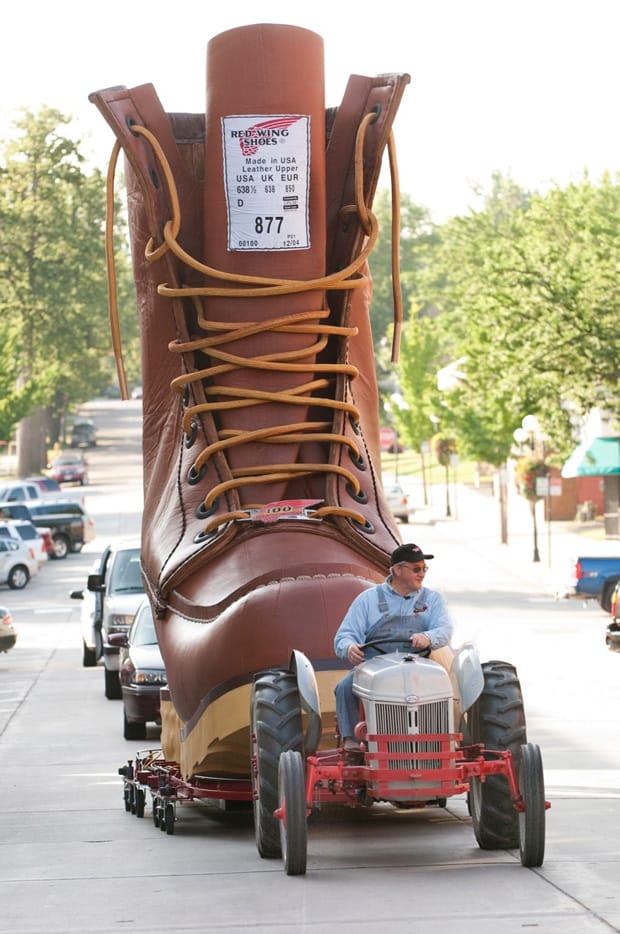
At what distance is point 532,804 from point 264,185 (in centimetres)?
397

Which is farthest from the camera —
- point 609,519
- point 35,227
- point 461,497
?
point 35,227

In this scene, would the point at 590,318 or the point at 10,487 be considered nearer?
the point at 590,318

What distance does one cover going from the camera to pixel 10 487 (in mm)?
61531

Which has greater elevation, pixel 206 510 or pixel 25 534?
pixel 206 510

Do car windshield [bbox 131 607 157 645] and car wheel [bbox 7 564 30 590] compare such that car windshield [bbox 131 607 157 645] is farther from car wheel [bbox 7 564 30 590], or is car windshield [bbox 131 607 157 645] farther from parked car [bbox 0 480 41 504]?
parked car [bbox 0 480 41 504]

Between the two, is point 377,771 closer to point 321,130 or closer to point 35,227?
point 321,130

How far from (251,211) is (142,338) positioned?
1.25m

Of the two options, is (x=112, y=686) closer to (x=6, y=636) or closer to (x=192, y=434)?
(x=6, y=636)

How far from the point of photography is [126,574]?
907 inches

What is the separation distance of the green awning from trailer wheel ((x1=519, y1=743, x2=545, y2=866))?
3763cm

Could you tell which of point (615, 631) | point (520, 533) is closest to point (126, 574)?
point (615, 631)

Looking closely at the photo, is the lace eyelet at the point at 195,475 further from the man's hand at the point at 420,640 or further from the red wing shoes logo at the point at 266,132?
the man's hand at the point at 420,640

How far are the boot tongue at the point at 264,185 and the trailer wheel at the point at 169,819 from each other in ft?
6.38

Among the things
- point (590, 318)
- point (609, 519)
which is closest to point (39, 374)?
point (609, 519)
